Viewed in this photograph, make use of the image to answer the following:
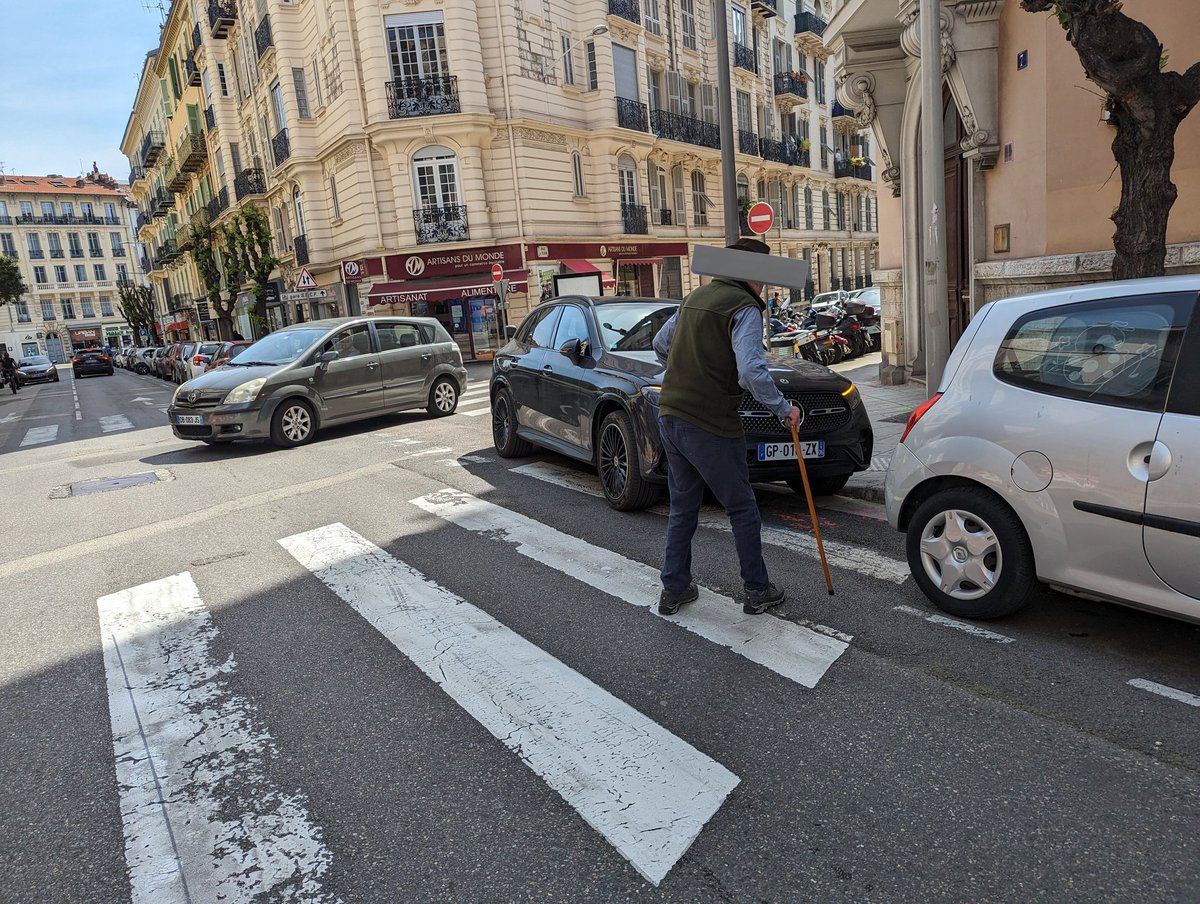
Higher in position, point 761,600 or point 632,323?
point 632,323

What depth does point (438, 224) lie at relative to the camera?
2642 centimetres

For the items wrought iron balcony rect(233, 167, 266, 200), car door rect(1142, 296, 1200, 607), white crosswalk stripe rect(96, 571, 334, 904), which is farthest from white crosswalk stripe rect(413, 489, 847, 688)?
wrought iron balcony rect(233, 167, 266, 200)

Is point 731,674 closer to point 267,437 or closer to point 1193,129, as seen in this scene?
point 1193,129

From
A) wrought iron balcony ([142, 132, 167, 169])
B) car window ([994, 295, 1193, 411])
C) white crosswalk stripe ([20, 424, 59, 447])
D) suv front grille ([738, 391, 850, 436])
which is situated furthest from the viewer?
wrought iron balcony ([142, 132, 167, 169])

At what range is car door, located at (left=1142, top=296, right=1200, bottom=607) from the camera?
3139 millimetres

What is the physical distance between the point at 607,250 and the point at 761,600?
2696 cm

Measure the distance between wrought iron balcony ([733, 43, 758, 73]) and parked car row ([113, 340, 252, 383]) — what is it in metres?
25.4

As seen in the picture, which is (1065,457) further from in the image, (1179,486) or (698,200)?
Answer: (698,200)

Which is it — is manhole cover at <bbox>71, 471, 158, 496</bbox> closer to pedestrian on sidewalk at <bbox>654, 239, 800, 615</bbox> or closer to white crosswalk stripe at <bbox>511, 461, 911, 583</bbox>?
white crosswalk stripe at <bbox>511, 461, 911, 583</bbox>

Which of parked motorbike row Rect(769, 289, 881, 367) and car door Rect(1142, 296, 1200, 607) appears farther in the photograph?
parked motorbike row Rect(769, 289, 881, 367)

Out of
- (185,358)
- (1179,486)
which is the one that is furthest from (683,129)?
(1179,486)

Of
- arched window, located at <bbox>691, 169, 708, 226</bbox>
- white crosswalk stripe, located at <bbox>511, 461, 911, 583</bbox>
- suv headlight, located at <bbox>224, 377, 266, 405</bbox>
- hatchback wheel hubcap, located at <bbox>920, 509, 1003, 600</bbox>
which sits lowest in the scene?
white crosswalk stripe, located at <bbox>511, 461, 911, 583</bbox>

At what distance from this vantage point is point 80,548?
643cm

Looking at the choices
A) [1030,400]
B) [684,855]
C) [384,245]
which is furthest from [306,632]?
[384,245]
